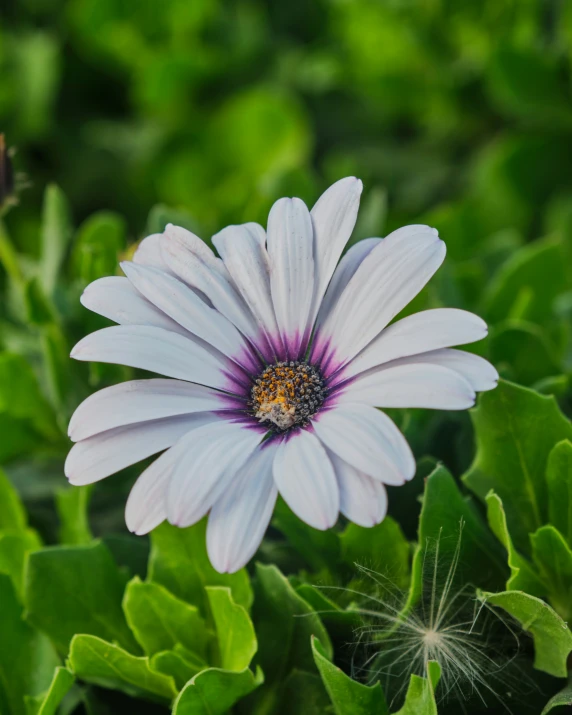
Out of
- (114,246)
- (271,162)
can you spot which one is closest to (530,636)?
(114,246)

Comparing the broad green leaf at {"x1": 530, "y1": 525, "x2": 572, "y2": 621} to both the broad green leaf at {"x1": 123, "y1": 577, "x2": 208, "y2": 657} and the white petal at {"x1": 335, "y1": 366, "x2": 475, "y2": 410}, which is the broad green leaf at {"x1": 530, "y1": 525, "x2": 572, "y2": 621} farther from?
the broad green leaf at {"x1": 123, "y1": 577, "x2": 208, "y2": 657}

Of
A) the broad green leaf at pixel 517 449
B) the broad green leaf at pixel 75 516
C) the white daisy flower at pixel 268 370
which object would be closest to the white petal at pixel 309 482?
the white daisy flower at pixel 268 370

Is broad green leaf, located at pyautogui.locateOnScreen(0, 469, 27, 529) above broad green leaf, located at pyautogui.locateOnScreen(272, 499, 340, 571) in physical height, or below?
above

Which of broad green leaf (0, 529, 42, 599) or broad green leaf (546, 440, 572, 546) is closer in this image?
broad green leaf (546, 440, 572, 546)

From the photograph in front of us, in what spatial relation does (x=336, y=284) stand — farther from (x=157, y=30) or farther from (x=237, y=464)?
(x=157, y=30)

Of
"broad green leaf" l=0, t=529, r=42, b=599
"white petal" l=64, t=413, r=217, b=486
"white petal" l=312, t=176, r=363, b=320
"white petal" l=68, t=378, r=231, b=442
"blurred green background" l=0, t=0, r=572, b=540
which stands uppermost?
"blurred green background" l=0, t=0, r=572, b=540

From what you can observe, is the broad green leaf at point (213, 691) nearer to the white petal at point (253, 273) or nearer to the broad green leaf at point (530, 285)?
the white petal at point (253, 273)

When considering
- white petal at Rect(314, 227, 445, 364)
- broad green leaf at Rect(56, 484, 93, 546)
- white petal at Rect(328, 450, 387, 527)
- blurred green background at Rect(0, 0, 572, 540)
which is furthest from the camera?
blurred green background at Rect(0, 0, 572, 540)

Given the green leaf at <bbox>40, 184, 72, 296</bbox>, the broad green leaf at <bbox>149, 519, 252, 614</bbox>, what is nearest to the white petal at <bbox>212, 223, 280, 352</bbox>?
Answer: the broad green leaf at <bbox>149, 519, 252, 614</bbox>
